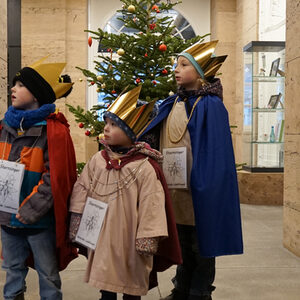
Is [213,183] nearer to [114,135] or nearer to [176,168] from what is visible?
[176,168]

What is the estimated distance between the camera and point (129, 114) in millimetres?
2602

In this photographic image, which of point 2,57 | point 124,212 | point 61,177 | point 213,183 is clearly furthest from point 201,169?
point 2,57

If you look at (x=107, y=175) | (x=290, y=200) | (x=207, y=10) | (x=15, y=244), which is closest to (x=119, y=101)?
(x=107, y=175)

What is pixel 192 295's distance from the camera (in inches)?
119

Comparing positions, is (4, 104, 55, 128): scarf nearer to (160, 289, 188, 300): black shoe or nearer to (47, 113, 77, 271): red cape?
(47, 113, 77, 271): red cape

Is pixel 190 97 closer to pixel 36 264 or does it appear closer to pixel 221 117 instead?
pixel 221 117

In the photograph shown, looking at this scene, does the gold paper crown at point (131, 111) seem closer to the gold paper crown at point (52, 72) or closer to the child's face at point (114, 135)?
the child's face at point (114, 135)

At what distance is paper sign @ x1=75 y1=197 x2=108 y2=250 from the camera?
2.48 meters

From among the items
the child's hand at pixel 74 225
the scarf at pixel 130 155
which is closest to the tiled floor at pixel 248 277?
the child's hand at pixel 74 225

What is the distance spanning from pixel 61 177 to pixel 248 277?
7.33 ft

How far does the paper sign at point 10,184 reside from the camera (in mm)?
2547

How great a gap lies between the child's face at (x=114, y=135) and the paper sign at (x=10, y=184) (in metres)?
0.52

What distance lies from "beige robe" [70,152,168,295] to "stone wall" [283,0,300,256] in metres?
2.72

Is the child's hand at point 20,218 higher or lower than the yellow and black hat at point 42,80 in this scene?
lower
